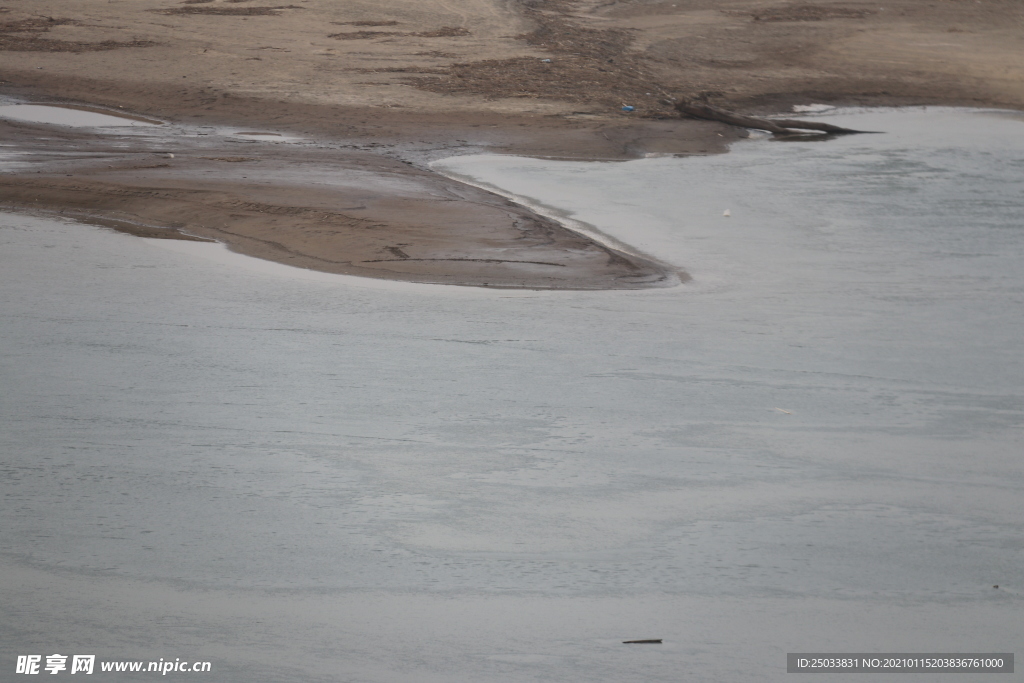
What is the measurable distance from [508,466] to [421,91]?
358 inches

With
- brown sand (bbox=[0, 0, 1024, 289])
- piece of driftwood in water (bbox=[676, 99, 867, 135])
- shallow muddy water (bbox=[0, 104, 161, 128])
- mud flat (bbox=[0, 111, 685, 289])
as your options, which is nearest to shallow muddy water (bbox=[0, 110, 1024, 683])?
mud flat (bbox=[0, 111, 685, 289])

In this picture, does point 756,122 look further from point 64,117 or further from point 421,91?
point 64,117

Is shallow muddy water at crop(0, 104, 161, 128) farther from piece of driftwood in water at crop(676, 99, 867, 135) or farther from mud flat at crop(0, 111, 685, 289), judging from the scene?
piece of driftwood in water at crop(676, 99, 867, 135)

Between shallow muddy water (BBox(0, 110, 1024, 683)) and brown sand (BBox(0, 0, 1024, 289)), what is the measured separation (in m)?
0.74

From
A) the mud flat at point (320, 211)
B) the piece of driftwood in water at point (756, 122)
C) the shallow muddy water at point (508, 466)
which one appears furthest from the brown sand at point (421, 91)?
the shallow muddy water at point (508, 466)

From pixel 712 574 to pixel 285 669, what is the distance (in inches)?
50.2

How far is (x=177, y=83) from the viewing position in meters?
12.4

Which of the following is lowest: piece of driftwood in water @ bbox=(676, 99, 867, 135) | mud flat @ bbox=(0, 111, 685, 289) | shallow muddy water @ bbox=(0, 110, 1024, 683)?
shallow muddy water @ bbox=(0, 110, 1024, 683)

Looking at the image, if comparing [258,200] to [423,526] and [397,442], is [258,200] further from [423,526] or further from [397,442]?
[423,526]

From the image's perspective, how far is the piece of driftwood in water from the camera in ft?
36.8

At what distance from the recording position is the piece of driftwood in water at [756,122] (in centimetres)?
1123

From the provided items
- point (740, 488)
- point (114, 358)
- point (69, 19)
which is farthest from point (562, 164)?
point (69, 19)

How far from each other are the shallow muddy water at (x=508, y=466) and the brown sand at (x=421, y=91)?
740 millimetres

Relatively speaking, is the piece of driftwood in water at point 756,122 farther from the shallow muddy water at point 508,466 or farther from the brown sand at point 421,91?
the shallow muddy water at point 508,466
